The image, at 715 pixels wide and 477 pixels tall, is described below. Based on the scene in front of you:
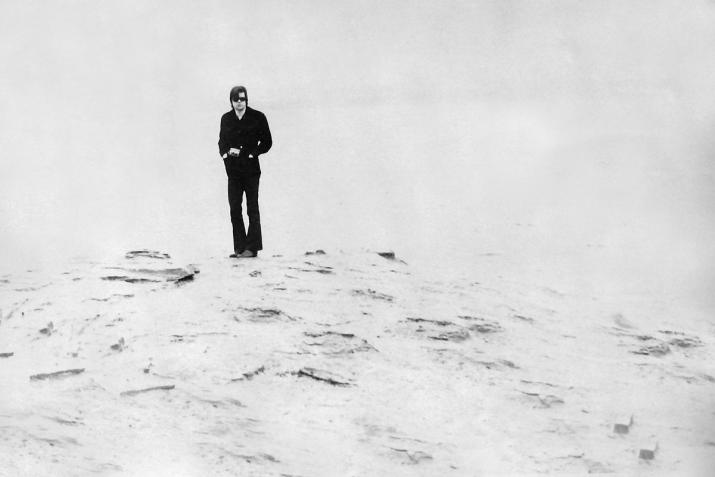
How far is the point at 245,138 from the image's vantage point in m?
11.2

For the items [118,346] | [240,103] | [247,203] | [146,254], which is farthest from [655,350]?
[146,254]

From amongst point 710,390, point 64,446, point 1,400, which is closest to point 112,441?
point 64,446

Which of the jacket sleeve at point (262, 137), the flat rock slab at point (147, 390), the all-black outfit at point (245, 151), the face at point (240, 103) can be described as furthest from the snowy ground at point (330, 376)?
the face at point (240, 103)

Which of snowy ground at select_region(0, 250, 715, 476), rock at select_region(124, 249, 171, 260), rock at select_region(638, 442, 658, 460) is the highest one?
rock at select_region(124, 249, 171, 260)

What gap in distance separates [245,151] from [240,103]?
0.44 metres

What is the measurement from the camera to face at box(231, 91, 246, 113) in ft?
36.4

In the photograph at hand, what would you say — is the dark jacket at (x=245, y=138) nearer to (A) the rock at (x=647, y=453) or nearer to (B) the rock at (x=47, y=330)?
Result: (B) the rock at (x=47, y=330)

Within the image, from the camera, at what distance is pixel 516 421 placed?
321 inches

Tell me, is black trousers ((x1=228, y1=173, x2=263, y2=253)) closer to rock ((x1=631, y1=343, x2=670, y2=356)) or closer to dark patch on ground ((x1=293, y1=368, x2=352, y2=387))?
dark patch on ground ((x1=293, y1=368, x2=352, y2=387))

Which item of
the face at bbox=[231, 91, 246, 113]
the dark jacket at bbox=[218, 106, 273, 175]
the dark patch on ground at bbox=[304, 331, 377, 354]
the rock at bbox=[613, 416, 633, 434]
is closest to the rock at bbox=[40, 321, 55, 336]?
the dark patch on ground at bbox=[304, 331, 377, 354]

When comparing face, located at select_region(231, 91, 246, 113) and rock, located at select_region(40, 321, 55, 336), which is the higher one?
face, located at select_region(231, 91, 246, 113)

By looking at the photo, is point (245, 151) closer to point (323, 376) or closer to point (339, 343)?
point (339, 343)

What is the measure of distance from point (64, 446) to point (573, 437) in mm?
3274

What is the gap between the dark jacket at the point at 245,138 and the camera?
440 inches
